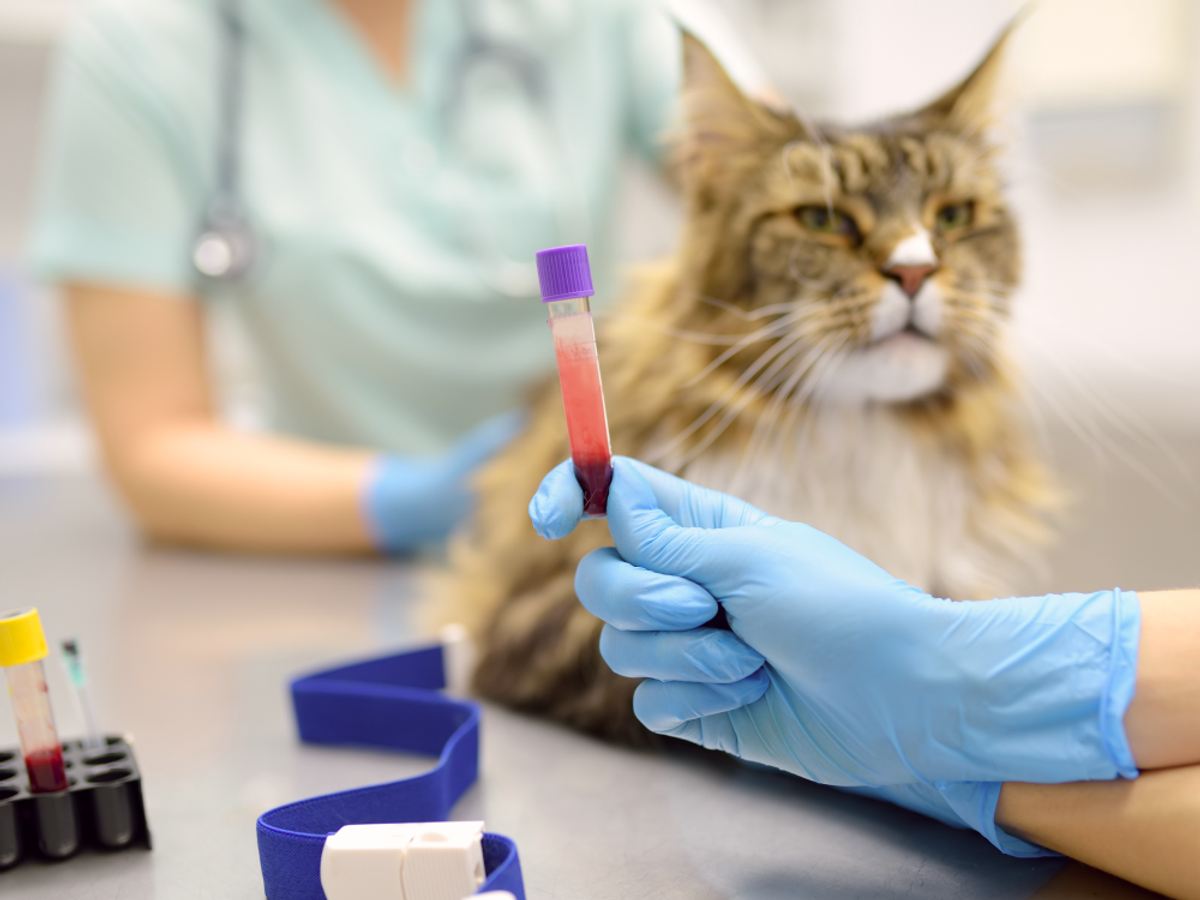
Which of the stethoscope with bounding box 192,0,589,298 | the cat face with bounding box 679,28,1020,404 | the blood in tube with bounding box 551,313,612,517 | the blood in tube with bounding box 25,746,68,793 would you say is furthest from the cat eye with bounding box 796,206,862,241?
the stethoscope with bounding box 192,0,589,298

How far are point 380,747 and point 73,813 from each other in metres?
0.24

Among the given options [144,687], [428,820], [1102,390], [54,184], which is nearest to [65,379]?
[54,184]

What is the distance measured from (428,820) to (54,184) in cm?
108

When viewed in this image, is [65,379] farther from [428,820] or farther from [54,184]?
[428,820]

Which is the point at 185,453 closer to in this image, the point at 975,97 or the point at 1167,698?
the point at 975,97

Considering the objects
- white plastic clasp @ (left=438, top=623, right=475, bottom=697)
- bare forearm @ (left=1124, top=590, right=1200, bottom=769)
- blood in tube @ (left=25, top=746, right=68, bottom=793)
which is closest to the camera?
bare forearm @ (left=1124, top=590, right=1200, bottom=769)

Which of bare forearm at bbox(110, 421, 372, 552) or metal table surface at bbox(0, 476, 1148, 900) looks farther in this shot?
bare forearm at bbox(110, 421, 372, 552)

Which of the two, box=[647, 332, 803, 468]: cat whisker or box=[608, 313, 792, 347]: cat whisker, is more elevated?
box=[608, 313, 792, 347]: cat whisker

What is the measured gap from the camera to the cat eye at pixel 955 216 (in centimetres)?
→ 67

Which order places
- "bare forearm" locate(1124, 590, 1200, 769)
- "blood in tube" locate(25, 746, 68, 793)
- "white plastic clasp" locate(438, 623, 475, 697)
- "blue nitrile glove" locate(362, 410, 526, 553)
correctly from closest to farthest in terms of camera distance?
"bare forearm" locate(1124, 590, 1200, 769), "blood in tube" locate(25, 746, 68, 793), "white plastic clasp" locate(438, 623, 475, 697), "blue nitrile glove" locate(362, 410, 526, 553)

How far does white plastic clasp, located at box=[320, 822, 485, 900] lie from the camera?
1.64 feet

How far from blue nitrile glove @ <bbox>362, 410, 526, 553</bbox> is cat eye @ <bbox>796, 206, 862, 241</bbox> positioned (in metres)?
0.55

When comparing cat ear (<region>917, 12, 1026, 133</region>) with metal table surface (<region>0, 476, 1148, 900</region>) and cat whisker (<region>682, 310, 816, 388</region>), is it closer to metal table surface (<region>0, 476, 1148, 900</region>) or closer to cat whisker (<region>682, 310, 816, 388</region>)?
cat whisker (<region>682, 310, 816, 388</region>)

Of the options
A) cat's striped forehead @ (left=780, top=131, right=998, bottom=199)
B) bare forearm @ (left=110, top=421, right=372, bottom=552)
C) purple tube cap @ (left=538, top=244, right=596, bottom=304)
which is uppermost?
cat's striped forehead @ (left=780, top=131, right=998, bottom=199)
